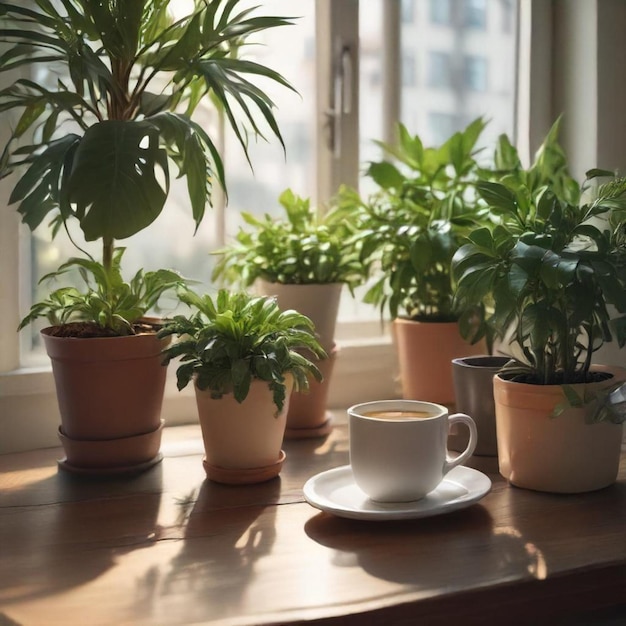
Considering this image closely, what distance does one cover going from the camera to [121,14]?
122 centimetres

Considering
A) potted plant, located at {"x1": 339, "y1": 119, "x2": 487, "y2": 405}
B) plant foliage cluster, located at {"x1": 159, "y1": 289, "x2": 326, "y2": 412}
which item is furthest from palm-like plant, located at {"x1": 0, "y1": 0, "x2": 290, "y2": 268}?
potted plant, located at {"x1": 339, "y1": 119, "x2": 487, "y2": 405}

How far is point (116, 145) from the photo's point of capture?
1.16 meters

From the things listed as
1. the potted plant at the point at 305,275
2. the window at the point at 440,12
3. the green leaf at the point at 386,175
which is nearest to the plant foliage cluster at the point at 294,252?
the potted plant at the point at 305,275

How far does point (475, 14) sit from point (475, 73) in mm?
124

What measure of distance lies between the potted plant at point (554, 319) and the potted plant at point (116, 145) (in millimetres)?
386

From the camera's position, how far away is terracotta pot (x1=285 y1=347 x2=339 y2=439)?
4.89ft

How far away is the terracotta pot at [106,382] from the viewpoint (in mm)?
1242

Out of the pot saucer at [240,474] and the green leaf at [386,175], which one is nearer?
the pot saucer at [240,474]

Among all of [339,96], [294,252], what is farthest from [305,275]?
[339,96]

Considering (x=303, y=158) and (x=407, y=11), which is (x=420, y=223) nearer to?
(x=303, y=158)

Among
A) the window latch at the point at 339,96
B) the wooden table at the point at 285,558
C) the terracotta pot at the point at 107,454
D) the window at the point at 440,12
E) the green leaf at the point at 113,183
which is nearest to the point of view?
the wooden table at the point at 285,558

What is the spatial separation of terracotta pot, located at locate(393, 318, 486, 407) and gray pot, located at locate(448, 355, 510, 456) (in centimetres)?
15

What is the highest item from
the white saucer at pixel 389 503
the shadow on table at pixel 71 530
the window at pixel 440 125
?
the window at pixel 440 125

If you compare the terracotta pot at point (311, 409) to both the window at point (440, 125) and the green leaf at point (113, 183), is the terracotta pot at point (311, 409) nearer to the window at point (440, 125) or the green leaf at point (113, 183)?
the green leaf at point (113, 183)
